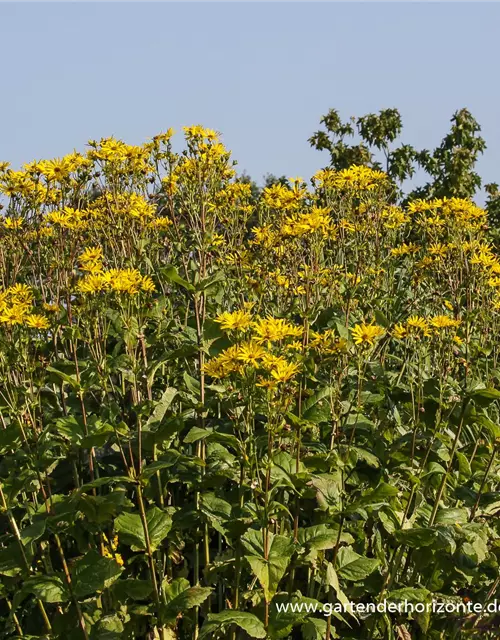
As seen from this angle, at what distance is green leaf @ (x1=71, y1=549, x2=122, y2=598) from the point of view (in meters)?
4.42

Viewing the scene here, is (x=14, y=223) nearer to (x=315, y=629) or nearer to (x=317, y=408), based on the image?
(x=317, y=408)

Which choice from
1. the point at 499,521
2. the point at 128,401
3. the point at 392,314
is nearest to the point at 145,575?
the point at 128,401

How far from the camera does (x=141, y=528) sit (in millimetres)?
4422

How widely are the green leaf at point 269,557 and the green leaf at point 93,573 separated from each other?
67cm

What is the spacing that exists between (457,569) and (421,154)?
1235 centimetres

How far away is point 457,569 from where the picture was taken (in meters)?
4.96

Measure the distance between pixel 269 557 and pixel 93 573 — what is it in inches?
35.1

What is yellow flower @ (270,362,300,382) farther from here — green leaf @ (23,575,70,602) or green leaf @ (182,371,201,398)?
green leaf @ (23,575,70,602)

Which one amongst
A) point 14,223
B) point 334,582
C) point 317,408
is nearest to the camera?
point 334,582

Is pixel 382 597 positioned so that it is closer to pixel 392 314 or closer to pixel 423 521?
pixel 423 521

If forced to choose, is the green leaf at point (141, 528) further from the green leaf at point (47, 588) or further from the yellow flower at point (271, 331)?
the yellow flower at point (271, 331)

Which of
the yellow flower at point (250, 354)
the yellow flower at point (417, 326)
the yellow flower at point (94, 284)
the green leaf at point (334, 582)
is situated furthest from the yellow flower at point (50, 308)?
the green leaf at point (334, 582)

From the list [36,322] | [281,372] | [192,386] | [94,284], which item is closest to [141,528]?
[192,386]

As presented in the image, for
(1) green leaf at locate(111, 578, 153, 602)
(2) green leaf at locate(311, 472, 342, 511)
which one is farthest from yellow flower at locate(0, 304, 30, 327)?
(2) green leaf at locate(311, 472, 342, 511)
